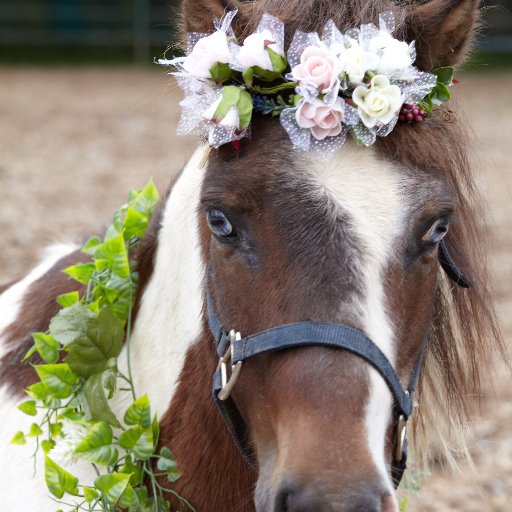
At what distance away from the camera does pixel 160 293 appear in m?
2.52

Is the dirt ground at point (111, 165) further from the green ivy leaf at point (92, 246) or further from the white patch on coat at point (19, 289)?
the white patch on coat at point (19, 289)

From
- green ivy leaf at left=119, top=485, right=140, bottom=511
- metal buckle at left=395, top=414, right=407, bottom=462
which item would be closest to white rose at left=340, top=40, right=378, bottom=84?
metal buckle at left=395, top=414, right=407, bottom=462

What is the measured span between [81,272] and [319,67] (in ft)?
3.14

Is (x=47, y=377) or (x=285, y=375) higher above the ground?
(x=285, y=375)

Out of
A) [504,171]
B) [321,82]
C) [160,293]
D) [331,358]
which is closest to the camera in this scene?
[331,358]

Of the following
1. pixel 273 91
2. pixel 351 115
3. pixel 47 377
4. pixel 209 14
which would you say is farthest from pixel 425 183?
pixel 47 377

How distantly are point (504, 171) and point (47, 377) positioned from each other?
354 inches

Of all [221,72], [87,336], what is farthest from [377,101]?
[87,336]

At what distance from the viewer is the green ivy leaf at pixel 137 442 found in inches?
93.0

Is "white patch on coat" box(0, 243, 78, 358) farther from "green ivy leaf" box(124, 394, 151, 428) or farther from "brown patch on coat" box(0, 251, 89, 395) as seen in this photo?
"green ivy leaf" box(124, 394, 151, 428)

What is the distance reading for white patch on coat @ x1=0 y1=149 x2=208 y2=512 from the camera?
2428 mm

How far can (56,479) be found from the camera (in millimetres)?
2303

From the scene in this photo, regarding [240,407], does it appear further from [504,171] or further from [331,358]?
[504,171]

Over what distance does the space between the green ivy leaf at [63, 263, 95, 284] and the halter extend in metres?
0.48
